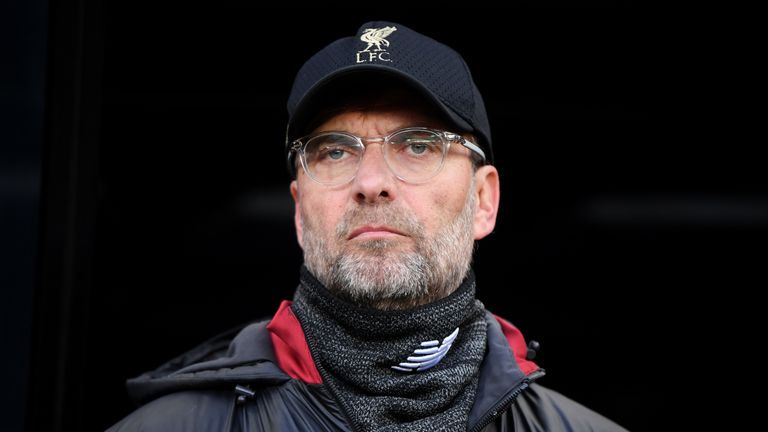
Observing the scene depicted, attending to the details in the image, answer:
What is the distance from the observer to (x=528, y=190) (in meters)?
3.82

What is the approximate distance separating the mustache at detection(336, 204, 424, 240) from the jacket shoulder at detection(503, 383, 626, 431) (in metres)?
0.39

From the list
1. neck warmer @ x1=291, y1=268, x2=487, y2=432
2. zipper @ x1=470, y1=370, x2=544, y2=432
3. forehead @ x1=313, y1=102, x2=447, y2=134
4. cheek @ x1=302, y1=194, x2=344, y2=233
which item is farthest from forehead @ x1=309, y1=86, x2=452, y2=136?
zipper @ x1=470, y1=370, x2=544, y2=432

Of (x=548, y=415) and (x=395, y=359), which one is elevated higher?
(x=395, y=359)

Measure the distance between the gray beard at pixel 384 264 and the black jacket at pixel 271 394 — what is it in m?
0.13

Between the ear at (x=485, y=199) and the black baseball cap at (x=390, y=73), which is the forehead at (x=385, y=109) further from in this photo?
the ear at (x=485, y=199)

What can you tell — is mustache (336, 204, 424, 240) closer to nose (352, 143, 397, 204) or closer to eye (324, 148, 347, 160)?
nose (352, 143, 397, 204)

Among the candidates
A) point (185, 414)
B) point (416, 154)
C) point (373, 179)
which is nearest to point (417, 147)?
point (416, 154)

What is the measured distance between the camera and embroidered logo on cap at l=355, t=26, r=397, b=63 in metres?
1.36

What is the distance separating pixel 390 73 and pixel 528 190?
2.60m

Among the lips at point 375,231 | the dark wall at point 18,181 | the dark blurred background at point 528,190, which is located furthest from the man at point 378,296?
the dark blurred background at point 528,190

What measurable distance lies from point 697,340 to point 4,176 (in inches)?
125

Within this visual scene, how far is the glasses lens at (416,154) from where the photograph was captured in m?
1.36

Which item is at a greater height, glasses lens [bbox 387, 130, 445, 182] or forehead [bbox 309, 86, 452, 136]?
forehead [bbox 309, 86, 452, 136]

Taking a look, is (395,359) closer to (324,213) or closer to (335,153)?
(324,213)
